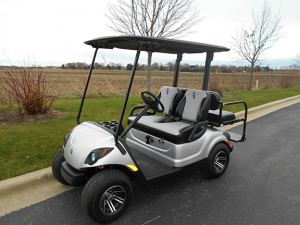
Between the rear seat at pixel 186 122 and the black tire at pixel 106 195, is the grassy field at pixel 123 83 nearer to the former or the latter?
the rear seat at pixel 186 122

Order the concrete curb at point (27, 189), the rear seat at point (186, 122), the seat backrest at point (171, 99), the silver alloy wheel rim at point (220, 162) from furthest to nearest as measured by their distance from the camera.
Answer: the seat backrest at point (171, 99), the silver alloy wheel rim at point (220, 162), the rear seat at point (186, 122), the concrete curb at point (27, 189)

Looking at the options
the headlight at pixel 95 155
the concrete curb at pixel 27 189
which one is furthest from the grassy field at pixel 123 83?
the headlight at pixel 95 155

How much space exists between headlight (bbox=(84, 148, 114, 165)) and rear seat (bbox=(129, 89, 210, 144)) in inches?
37.0

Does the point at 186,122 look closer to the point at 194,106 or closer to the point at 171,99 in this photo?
the point at 194,106

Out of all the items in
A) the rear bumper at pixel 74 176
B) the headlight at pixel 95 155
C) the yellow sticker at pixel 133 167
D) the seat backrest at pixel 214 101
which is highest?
the seat backrest at pixel 214 101

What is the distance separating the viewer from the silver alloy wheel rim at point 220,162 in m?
3.54

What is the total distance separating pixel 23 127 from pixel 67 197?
8.92ft

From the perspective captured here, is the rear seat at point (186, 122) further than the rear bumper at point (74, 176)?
Yes

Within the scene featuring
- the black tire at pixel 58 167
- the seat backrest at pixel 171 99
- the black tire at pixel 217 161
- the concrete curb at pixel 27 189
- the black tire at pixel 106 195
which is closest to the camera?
the black tire at pixel 106 195

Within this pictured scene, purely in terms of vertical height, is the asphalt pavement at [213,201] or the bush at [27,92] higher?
the bush at [27,92]

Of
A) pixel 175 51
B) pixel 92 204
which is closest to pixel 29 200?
pixel 92 204

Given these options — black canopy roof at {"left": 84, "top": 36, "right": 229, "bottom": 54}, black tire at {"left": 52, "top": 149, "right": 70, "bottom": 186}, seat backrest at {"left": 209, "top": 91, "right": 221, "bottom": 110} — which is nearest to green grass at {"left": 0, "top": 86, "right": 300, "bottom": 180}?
black tire at {"left": 52, "top": 149, "right": 70, "bottom": 186}

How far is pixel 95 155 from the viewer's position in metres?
2.54

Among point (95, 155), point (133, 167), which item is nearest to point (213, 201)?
point (133, 167)
